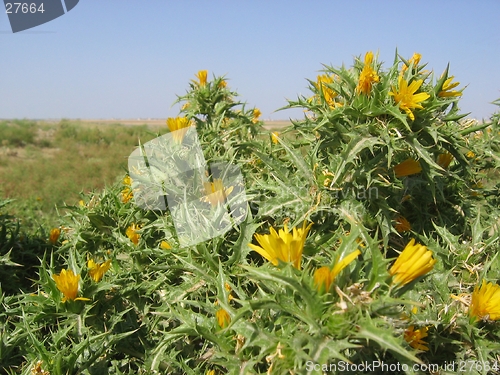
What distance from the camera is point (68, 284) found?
1370 mm

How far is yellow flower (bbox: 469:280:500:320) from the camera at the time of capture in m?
1.12

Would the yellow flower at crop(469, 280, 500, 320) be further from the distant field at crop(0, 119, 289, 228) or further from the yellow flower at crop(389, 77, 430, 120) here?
the distant field at crop(0, 119, 289, 228)

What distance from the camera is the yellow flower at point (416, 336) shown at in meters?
1.10

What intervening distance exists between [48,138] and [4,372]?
2250cm

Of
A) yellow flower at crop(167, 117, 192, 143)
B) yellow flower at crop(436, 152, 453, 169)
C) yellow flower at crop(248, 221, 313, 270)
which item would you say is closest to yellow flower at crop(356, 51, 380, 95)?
yellow flower at crop(436, 152, 453, 169)

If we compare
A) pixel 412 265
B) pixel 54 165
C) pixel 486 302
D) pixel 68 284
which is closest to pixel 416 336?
pixel 486 302

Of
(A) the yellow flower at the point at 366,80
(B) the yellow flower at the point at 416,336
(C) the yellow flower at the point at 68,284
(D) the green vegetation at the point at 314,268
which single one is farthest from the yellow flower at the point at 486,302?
(C) the yellow flower at the point at 68,284

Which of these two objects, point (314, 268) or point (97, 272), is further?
point (97, 272)

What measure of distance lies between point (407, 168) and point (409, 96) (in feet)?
0.97

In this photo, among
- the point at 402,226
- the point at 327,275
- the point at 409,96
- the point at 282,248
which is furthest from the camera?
the point at 402,226

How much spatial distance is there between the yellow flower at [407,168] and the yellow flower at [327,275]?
0.66 m

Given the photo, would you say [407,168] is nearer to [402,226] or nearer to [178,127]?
[402,226]

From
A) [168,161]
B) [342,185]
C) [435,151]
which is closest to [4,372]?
[168,161]

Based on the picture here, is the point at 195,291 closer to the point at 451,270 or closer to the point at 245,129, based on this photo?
the point at 451,270
